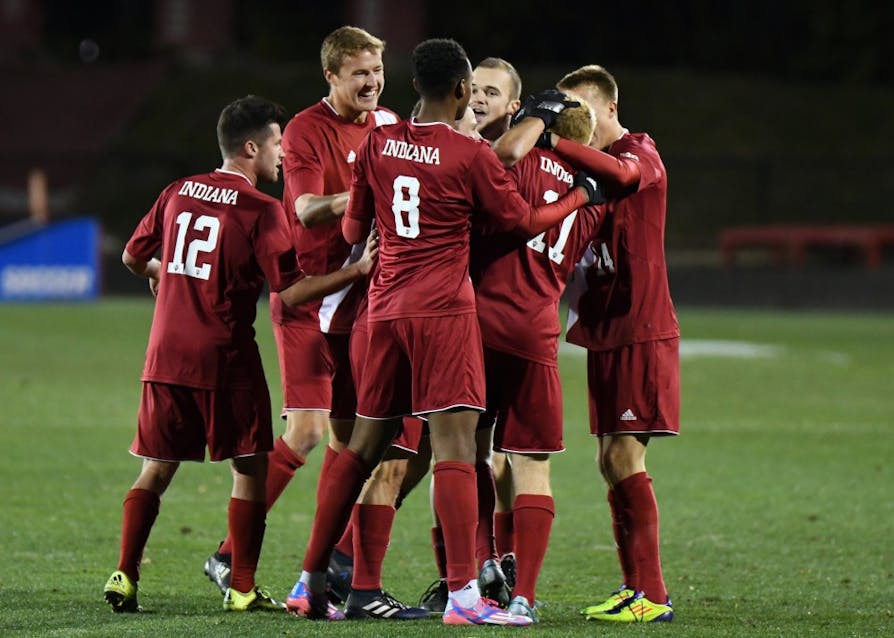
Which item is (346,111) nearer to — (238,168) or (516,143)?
(238,168)

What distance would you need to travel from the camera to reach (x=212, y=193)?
595 cm

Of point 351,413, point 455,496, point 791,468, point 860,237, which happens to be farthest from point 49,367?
point 860,237

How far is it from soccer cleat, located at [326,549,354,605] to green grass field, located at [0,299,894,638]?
251 mm

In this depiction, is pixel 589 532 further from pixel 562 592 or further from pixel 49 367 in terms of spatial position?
pixel 49 367

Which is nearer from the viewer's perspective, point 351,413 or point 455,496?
point 455,496

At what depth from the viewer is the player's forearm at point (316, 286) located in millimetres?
5873

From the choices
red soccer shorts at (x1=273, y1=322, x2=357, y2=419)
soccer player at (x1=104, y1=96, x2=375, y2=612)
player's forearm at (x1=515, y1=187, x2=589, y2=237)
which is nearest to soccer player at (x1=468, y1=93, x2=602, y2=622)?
player's forearm at (x1=515, y1=187, x2=589, y2=237)

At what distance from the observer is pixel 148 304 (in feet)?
87.3

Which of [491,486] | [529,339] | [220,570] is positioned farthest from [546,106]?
[220,570]

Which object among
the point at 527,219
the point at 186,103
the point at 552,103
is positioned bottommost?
the point at 527,219

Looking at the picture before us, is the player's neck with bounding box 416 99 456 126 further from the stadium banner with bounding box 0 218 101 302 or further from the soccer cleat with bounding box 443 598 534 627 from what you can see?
the stadium banner with bounding box 0 218 101 302

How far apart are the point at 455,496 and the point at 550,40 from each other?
3785 cm

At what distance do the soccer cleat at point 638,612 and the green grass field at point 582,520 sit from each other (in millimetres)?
104

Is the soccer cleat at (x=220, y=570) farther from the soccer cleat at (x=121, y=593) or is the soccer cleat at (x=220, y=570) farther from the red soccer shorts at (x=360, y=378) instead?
the red soccer shorts at (x=360, y=378)
